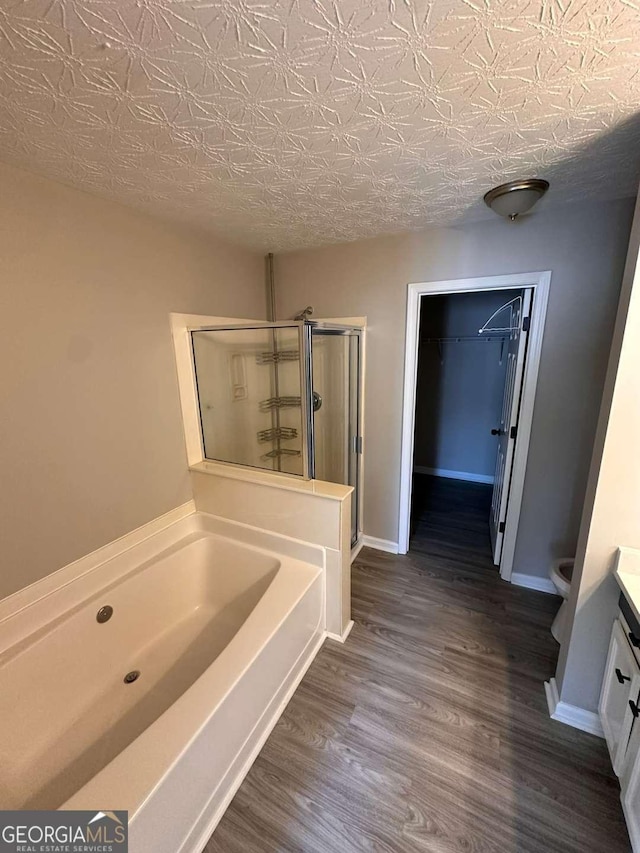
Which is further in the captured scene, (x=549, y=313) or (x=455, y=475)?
(x=455, y=475)

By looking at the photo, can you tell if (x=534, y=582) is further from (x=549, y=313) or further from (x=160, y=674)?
(x=160, y=674)

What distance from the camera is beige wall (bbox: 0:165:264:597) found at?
4.49ft

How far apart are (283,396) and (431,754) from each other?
1962mm

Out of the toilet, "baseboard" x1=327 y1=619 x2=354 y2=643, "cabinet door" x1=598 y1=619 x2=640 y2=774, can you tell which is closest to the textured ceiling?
"cabinet door" x1=598 y1=619 x2=640 y2=774

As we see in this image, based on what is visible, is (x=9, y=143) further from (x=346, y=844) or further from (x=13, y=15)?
(x=346, y=844)

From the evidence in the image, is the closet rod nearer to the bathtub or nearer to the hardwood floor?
the hardwood floor

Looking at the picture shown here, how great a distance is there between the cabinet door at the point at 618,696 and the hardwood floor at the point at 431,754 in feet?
0.57

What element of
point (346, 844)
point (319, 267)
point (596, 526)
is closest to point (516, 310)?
point (319, 267)

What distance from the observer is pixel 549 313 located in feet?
6.59

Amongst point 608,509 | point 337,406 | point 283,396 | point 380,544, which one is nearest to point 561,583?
point 608,509

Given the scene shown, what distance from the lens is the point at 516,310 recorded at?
2453 millimetres

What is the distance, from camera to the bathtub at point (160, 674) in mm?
1092

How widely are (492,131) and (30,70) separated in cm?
135

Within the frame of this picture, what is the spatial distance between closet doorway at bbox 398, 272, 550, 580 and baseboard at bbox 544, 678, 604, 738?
93 centimetres
